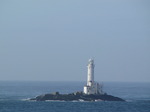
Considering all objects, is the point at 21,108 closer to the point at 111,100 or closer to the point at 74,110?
the point at 74,110

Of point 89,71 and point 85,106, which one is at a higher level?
point 89,71

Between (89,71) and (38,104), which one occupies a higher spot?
(89,71)

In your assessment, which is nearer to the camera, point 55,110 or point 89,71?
point 55,110

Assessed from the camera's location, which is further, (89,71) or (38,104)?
(89,71)

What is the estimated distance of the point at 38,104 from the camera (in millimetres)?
82250

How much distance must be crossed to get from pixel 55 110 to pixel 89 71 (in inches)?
775

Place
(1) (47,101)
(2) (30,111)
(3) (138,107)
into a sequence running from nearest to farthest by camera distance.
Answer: (2) (30,111) → (3) (138,107) → (1) (47,101)

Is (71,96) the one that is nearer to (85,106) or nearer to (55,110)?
(85,106)

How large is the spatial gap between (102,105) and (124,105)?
10.0 ft

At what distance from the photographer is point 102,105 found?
268ft

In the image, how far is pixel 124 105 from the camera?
269 ft

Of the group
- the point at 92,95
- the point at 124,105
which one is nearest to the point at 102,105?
the point at 124,105

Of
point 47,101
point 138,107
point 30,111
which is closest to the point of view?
point 30,111

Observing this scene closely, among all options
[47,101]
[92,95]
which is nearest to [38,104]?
[47,101]
